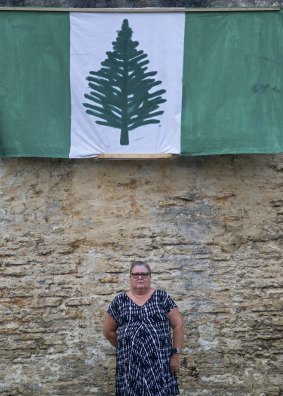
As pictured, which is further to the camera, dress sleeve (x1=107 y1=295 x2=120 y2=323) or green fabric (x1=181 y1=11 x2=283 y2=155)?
green fabric (x1=181 y1=11 x2=283 y2=155)

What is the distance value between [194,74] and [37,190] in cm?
160

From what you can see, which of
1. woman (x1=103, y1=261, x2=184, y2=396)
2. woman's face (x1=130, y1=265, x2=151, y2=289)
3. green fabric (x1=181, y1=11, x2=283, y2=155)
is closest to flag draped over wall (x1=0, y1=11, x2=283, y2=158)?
green fabric (x1=181, y1=11, x2=283, y2=155)

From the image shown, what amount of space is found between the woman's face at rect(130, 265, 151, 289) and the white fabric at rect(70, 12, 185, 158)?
137cm

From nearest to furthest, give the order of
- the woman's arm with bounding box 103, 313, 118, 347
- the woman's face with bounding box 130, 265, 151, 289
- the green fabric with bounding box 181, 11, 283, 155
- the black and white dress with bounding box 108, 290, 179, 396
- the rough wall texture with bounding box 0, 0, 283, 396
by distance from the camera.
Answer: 1. the black and white dress with bounding box 108, 290, 179, 396
2. the woman's face with bounding box 130, 265, 151, 289
3. the woman's arm with bounding box 103, 313, 118, 347
4. the green fabric with bounding box 181, 11, 283, 155
5. the rough wall texture with bounding box 0, 0, 283, 396

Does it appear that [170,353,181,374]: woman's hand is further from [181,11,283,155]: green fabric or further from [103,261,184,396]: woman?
[181,11,283,155]: green fabric

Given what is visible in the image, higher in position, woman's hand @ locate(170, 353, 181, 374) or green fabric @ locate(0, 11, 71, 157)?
green fabric @ locate(0, 11, 71, 157)

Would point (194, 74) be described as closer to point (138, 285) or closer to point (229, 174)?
point (229, 174)

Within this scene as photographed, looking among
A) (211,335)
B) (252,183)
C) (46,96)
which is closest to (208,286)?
(211,335)

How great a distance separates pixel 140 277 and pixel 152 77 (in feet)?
6.14

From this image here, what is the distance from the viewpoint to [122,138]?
23.4ft

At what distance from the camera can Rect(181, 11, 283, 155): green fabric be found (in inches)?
278

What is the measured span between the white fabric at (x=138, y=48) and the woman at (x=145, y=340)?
142cm

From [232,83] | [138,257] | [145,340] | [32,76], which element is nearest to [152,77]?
[232,83]

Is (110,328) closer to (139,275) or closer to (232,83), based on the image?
(139,275)
